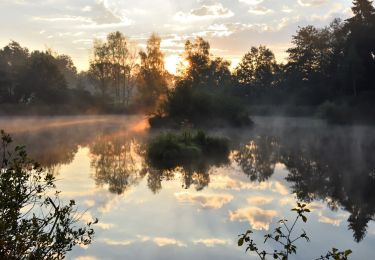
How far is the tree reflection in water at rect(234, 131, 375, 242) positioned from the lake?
56 mm

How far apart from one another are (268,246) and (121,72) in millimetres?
84454

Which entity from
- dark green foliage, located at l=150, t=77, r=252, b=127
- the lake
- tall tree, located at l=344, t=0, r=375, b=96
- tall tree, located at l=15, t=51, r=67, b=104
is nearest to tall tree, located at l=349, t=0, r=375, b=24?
tall tree, located at l=344, t=0, r=375, b=96

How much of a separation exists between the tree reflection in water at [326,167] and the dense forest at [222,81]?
1192 centimetres

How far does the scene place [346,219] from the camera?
1377cm

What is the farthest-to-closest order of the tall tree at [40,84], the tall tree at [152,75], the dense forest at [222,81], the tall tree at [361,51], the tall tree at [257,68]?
the tall tree at [257,68] < the tall tree at [152,75] < the tall tree at [40,84] < the tall tree at [361,51] < the dense forest at [222,81]

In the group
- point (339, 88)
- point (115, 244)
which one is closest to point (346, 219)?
point (115, 244)

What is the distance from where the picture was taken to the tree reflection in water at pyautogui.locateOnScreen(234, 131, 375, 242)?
16062 mm

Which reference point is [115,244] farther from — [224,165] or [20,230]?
[224,165]

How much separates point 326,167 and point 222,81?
246 feet

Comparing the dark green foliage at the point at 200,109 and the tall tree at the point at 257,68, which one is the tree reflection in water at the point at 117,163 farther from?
the tall tree at the point at 257,68

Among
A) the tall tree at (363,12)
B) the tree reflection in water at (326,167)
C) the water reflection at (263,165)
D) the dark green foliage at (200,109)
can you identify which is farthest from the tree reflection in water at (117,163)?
the tall tree at (363,12)

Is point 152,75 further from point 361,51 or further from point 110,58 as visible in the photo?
point 361,51

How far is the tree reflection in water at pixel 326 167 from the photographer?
16.1m

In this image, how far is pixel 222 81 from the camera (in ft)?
322
